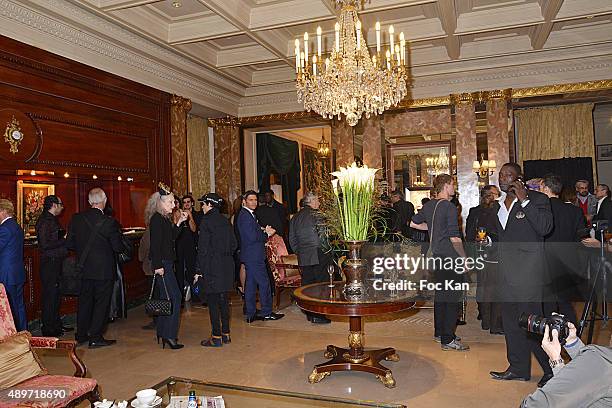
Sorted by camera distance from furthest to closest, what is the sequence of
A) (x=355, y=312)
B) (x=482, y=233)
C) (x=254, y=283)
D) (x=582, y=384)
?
(x=254, y=283), (x=482, y=233), (x=355, y=312), (x=582, y=384)

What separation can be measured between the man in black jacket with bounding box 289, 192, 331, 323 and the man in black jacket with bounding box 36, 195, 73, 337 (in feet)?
8.95

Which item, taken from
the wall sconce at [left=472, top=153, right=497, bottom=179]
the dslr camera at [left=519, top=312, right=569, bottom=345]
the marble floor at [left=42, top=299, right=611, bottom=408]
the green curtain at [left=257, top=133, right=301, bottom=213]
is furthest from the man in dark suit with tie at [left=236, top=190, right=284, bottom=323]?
the green curtain at [left=257, top=133, right=301, bottom=213]

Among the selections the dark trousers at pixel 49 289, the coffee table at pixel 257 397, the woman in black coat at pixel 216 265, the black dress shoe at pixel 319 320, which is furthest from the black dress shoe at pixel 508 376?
the dark trousers at pixel 49 289

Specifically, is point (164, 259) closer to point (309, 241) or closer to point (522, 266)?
point (309, 241)

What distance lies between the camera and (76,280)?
5.89 meters

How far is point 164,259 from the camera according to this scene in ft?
17.6

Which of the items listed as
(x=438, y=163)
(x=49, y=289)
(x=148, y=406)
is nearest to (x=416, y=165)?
(x=438, y=163)

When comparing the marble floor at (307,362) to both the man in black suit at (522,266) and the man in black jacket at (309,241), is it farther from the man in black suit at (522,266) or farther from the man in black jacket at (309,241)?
the man in black jacket at (309,241)

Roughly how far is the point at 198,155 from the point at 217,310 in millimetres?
6019

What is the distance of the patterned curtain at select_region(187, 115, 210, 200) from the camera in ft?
35.3

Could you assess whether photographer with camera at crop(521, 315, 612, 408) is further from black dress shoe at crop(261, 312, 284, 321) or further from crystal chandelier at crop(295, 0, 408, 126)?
black dress shoe at crop(261, 312, 284, 321)

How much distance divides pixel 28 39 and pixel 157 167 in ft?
9.87

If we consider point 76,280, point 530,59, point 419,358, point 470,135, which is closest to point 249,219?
point 76,280

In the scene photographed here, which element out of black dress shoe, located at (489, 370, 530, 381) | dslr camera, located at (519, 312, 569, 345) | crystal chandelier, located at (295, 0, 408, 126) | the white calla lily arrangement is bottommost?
black dress shoe, located at (489, 370, 530, 381)
